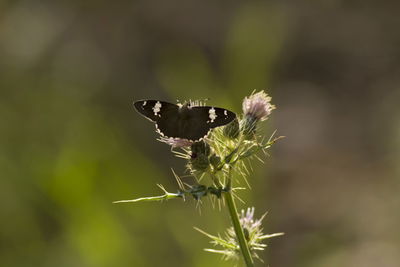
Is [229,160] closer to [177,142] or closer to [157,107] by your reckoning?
[177,142]

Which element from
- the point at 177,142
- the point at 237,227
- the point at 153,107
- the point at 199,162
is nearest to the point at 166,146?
the point at 153,107

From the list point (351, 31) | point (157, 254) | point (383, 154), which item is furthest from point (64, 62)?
point (351, 31)

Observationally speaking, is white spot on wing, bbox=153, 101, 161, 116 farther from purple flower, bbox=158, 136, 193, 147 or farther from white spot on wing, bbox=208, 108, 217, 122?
white spot on wing, bbox=208, 108, 217, 122

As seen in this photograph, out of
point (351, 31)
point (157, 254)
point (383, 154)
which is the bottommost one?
point (157, 254)

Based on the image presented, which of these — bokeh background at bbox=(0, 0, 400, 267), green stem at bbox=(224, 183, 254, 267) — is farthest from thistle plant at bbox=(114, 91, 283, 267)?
bokeh background at bbox=(0, 0, 400, 267)

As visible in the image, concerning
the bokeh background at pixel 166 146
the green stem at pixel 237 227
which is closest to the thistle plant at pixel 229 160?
the green stem at pixel 237 227

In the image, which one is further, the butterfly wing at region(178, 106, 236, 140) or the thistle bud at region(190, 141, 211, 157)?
the butterfly wing at region(178, 106, 236, 140)

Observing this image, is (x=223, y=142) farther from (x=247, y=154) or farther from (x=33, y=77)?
(x=33, y=77)
